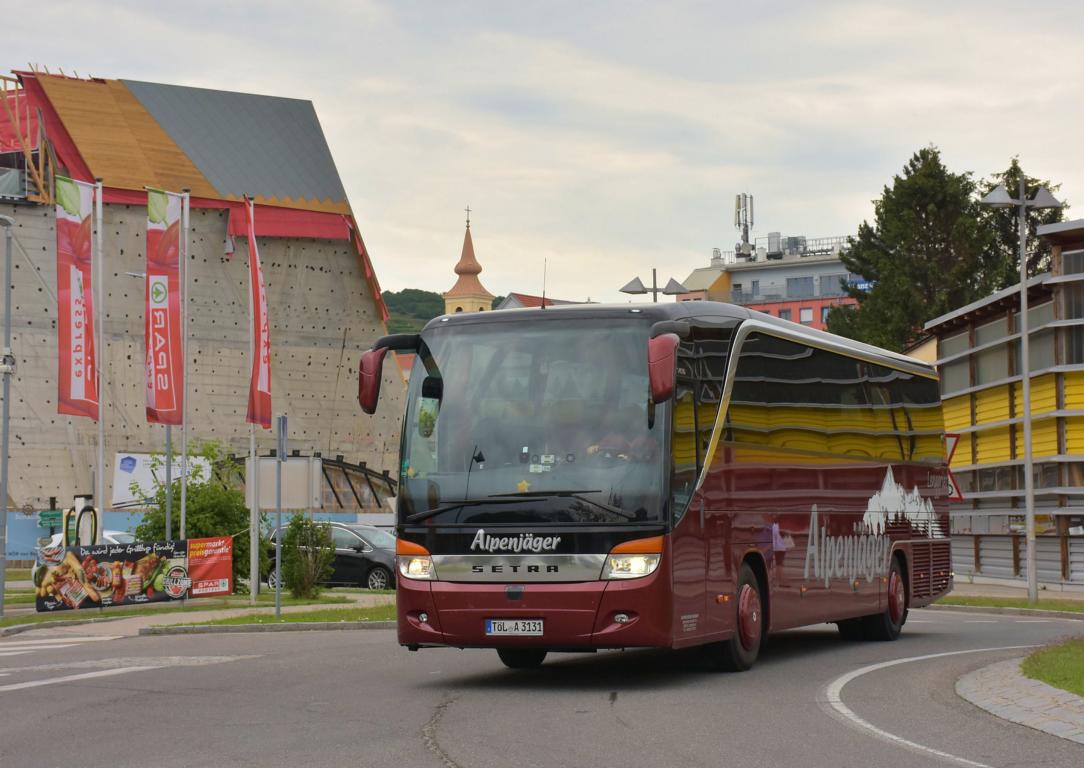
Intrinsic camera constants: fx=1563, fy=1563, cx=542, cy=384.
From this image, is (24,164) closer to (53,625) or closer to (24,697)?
(53,625)

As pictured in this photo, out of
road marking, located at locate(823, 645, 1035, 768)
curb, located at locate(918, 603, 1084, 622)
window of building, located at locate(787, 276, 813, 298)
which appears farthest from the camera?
window of building, located at locate(787, 276, 813, 298)

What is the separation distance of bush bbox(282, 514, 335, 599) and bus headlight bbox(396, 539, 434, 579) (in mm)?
16373

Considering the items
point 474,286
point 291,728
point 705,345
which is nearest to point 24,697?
point 291,728

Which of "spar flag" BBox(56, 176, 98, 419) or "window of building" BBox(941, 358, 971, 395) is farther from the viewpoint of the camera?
"window of building" BBox(941, 358, 971, 395)

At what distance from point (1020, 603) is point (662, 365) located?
19.2m

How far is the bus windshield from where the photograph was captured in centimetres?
1264

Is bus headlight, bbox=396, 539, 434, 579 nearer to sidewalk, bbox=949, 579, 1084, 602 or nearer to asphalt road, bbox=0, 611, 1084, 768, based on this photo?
asphalt road, bbox=0, 611, 1084, 768

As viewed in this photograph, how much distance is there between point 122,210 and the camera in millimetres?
85750

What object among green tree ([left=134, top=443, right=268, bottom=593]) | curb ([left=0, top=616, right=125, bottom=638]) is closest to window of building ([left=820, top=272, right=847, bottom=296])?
green tree ([left=134, top=443, right=268, bottom=593])

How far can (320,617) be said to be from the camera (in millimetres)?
23703

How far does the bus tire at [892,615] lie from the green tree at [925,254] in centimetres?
5675

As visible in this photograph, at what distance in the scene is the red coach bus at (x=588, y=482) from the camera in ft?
41.0

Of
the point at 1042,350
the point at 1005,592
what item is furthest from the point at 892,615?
the point at 1042,350

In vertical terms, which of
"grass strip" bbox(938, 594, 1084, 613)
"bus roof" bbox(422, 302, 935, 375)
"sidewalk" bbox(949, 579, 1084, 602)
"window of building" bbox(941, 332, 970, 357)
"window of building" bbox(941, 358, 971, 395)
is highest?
"window of building" bbox(941, 332, 970, 357)
